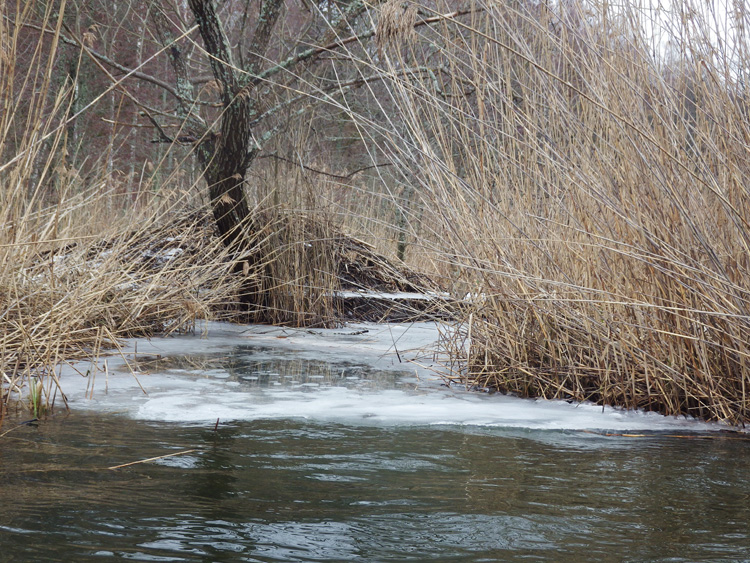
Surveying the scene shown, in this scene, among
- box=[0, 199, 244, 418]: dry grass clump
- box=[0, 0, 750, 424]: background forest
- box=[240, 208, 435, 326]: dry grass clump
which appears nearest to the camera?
box=[0, 0, 750, 424]: background forest

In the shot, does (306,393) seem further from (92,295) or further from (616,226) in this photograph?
(616,226)

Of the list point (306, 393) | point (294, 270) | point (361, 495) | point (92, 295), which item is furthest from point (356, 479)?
point (294, 270)

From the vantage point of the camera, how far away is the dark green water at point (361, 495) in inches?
48.4

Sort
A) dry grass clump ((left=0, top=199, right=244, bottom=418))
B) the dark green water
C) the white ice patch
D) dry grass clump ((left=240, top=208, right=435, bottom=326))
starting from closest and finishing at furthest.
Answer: the dark green water, the white ice patch, dry grass clump ((left=0, top=199, right=244, bottom=418)), dry grass clump ((left=240, top=208, right=435, bottom=326))

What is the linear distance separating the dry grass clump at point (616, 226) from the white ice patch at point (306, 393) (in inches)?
5.7

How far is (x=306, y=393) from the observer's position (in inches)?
101

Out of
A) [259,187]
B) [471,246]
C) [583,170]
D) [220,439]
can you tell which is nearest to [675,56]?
[583,170]

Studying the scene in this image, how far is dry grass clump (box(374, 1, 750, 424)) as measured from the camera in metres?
2.13

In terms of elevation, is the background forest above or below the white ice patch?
above

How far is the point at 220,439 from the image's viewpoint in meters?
1.91

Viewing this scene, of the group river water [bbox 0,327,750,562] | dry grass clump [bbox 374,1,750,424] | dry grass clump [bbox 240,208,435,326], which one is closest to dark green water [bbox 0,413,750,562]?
river water [bbox 0,327,750,562]

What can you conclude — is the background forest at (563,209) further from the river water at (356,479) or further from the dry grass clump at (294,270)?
the dry grass clump at (294,270)

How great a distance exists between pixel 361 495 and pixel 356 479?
0.11m

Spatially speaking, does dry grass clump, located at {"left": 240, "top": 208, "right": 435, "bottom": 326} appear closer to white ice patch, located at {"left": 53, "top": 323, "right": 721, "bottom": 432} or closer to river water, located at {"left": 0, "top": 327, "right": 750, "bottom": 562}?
white ice patch, located at {"left": 53, "top": 323, "right": 721, "bottom": 432}
